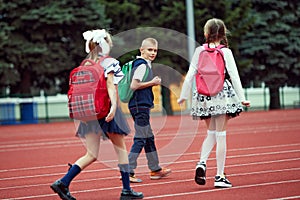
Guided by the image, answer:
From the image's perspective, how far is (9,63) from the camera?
36.7 meters

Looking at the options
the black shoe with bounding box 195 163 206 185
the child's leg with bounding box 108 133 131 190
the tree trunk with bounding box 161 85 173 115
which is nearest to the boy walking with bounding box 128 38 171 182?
the black shoe with bounding box 195 163 206 185

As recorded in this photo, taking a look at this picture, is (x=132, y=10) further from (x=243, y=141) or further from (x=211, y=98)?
(x=211, y=98)

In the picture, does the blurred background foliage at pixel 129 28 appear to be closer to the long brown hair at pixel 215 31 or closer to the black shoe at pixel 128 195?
the long brown hair at pixel 215 31

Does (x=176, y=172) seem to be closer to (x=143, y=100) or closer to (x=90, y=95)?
(x=143, y=100)

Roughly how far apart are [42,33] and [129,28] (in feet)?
15.4

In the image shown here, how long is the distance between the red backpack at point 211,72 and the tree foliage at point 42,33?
28.2 metres

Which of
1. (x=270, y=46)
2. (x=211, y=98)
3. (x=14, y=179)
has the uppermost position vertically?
(x=270, y=46)

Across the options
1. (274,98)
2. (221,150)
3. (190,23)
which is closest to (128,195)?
(221,150)

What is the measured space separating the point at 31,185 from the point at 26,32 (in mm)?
28642

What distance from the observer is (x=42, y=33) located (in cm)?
3734

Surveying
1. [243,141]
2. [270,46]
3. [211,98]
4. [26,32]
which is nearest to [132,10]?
[26,32]

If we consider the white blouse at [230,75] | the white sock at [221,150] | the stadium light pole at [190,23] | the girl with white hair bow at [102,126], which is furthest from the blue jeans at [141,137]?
the stadium light pole at [190,23]

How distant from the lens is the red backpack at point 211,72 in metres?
8.34

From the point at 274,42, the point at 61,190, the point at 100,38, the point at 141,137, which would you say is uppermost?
the point at 274,42
